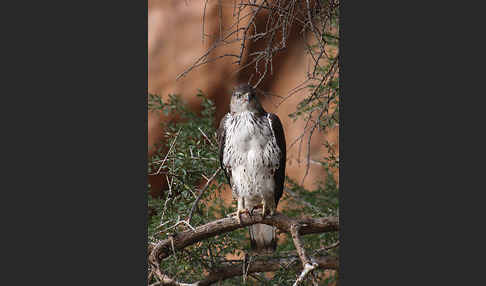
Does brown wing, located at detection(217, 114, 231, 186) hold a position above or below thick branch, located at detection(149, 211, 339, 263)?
above

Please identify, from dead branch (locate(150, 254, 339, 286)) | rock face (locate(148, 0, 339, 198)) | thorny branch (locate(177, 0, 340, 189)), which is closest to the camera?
thorny branch (locate(177, 0, 340, 189))

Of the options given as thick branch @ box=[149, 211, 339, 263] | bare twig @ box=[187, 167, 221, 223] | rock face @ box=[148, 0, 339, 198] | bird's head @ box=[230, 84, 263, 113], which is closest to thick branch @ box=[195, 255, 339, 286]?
thick branch @ box=[149, 211, 339, 263]

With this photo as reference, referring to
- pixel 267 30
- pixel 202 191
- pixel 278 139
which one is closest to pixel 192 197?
pixel 202 191

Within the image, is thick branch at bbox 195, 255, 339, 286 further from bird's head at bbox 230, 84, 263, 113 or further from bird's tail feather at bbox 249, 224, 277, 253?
bird's head at bbox 230, 84, 263, 113

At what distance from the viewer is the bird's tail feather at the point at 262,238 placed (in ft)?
12.0

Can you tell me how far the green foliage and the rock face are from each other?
187 millimetres

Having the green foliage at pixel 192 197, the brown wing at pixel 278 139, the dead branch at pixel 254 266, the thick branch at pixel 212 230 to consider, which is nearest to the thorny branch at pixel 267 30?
the brown wing at pixel 278 139

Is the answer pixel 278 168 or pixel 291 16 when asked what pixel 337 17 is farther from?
pixel 278 168

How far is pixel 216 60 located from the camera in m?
3.48

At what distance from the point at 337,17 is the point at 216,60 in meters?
0.84

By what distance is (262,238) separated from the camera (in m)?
3.67

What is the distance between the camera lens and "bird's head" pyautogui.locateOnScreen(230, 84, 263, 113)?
3.47 meters

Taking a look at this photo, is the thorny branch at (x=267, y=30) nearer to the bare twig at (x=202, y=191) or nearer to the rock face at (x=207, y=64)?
the rock face at (x=207, y=64)

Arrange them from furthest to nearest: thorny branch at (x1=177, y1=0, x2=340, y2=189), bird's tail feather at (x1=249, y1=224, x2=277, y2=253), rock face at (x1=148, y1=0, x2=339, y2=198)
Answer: bird's tail feather at (x1=249, y1=224, x2=277, y2=253) → rock face at (x1=148, y1=0, x2=339, y2=198) → thorny branch at (x1=177, y1=0, x2=340, y2=189)
